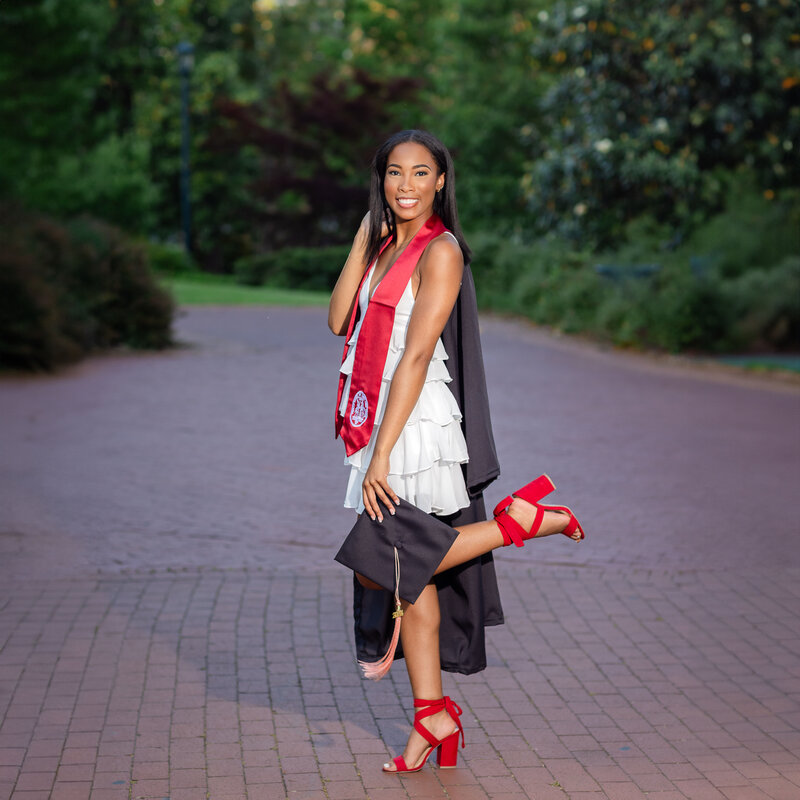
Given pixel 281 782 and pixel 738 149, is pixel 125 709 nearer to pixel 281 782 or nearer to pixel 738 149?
pixel 281 782

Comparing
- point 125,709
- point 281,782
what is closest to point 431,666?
point 281,782

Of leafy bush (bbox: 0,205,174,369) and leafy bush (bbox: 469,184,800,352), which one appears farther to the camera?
Answer: leafy bush (bbox: 469,184,800,352)

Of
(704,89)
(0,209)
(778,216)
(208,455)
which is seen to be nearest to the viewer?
(208,455)

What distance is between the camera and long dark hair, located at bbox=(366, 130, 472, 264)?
3.53 m

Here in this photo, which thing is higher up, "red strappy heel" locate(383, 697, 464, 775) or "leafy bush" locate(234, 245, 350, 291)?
"red strappy heel" locate(383, 697, 464, 775)

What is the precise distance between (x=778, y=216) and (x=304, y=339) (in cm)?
742

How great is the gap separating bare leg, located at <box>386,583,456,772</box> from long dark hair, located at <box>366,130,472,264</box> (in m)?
1.06

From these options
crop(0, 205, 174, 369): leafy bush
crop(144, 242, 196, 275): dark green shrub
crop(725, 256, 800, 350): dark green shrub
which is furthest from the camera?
crop(144, 242, 196, 275): dark green shrub

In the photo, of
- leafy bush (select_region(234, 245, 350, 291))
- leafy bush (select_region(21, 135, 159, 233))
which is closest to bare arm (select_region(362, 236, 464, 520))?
leafy bush (select_region(21, 135, 159, 233))

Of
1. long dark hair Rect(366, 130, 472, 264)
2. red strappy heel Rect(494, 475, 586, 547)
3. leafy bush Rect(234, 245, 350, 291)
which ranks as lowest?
leafy bush Rect(234, 245, 350, 291)

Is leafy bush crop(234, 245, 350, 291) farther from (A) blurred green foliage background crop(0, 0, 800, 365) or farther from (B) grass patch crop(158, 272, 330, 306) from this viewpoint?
(B) grass patch crop(158, 272, 330, 306)

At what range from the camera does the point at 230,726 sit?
4.12 m

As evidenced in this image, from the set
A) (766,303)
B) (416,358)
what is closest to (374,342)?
(416,358)

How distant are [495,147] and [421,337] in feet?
101
